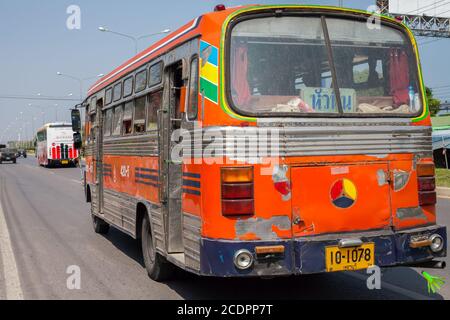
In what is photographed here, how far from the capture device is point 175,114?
5.86 metres

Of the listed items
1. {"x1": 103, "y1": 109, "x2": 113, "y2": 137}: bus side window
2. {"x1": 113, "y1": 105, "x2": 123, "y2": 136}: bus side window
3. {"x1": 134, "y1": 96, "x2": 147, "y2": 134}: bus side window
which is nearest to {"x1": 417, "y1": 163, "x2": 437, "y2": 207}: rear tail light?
{"x1": 134, "y1": 96, "x2": 147, "y2": 134}: bus side window

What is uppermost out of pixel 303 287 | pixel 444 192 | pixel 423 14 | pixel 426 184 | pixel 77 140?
pixel 423 14

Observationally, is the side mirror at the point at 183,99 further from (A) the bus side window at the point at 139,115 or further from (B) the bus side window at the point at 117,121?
(B) the bus side window at the point at 117,121

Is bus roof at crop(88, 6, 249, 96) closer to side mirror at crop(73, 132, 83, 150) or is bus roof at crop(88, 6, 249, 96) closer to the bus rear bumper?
the bus rear bumper

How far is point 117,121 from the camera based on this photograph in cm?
813

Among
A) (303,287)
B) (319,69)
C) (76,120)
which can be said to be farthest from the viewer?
(76,120)

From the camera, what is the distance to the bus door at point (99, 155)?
30.7ft

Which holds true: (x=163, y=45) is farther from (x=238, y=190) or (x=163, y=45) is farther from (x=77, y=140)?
(x=77, y=140)

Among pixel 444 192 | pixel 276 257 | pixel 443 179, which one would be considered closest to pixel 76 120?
pixel 276 257

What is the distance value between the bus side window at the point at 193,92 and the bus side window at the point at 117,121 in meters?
2.94

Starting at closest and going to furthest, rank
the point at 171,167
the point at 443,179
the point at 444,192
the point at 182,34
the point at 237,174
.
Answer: the point at 237,174 → the point at 182,34 → the point at 171,167 → the point at 444,192 → the point at 443,179

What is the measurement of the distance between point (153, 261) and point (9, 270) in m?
2.07

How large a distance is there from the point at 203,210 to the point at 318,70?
5.24 ft

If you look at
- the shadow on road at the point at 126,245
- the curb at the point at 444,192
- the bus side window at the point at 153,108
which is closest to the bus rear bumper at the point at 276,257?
the bus side window at the point at 153,108
